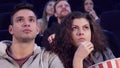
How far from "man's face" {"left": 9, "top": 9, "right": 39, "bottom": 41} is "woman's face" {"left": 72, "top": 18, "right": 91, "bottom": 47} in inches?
8.2

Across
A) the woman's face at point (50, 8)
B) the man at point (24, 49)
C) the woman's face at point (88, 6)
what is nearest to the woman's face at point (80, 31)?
the man at point (24, 49)

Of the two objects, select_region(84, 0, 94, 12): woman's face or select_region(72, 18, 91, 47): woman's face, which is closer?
select_region(72, 18, 91, 47): woman's face

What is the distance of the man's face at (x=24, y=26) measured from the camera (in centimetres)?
180

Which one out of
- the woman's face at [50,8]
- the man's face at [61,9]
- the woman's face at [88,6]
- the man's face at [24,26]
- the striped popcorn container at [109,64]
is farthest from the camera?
the woman's face at [88,6]

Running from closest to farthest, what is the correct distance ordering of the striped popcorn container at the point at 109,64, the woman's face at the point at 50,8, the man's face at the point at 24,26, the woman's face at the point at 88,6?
the striped popcorn container at the point at 109,64, the man's face at the point at 24,26, the woman's face at the point at 50,8, the woman's face at the point at 88,6

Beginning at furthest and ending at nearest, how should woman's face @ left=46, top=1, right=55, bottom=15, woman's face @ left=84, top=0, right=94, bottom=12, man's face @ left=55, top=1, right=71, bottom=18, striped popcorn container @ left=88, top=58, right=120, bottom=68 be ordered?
woman's face @ left=84, top=0, right=94, bottom=12 < woman's face @ left=46, top=1, right=55, bottom=15 < man's face @ left=55, top=1, right=71, bottom=18 < striped popcorn container @ left=88, top=58, right=120, bottom=68

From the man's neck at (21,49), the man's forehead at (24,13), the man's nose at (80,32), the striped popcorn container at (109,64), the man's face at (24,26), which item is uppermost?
the man's forehead at (24,13)

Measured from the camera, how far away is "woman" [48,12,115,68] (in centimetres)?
180

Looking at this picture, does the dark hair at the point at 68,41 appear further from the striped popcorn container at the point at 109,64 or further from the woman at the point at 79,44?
the striped popcorn container at the point at 109,64

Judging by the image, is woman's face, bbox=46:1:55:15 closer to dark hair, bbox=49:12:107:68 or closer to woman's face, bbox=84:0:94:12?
woman's face, bbox=84:0:94:12

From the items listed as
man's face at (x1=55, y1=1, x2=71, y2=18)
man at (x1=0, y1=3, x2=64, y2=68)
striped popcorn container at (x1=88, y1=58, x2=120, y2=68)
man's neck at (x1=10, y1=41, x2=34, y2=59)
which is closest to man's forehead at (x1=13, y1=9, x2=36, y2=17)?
man at (x1=0, y1=3, x2=64, y2=68)

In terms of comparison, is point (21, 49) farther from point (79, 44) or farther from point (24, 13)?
point (79, 44)

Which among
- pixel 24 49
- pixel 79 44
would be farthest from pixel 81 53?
pixel 24 49

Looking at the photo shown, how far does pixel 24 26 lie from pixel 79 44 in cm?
30
